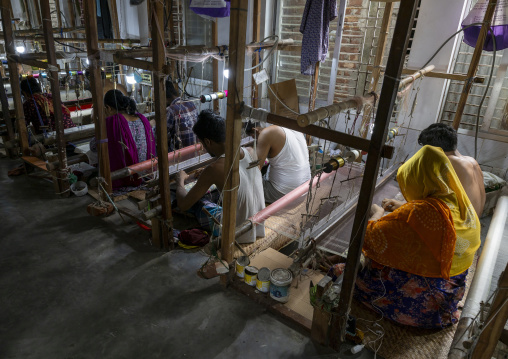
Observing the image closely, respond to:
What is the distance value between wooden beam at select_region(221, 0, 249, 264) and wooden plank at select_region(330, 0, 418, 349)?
2.63ft

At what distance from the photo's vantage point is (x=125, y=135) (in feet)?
11.9

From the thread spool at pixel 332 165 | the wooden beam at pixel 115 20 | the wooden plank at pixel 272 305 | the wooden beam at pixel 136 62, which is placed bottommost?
the wooden plank at pixel 272 305

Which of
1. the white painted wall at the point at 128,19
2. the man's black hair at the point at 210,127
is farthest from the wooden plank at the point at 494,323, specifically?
the white painted wall at the point at 128,19

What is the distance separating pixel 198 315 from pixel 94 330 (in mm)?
636

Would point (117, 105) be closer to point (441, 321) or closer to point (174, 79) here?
point (174, 79)

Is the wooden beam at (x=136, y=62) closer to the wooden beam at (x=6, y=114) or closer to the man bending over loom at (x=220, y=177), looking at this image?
the man bending over loom at (x=220, y=177)

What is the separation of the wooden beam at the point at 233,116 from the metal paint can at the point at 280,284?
0.37m

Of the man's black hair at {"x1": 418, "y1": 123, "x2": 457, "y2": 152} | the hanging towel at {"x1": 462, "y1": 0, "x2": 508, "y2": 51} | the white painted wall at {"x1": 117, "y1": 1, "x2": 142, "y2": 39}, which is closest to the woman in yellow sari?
the man's black hair at {"x1": 418, "y1": 123, "x2": 457, "y2": 152}

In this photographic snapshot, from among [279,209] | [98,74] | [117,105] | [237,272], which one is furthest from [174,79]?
[237,272]

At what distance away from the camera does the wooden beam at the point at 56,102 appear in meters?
2.98

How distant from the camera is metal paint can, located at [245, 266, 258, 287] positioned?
2.35 meters

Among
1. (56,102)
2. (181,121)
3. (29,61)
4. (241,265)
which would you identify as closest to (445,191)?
(241,265)

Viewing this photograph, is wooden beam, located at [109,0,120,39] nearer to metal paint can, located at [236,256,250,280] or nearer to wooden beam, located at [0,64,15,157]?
wooden beam, located at [0,64,15,157]

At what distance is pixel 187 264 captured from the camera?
8.98ft
